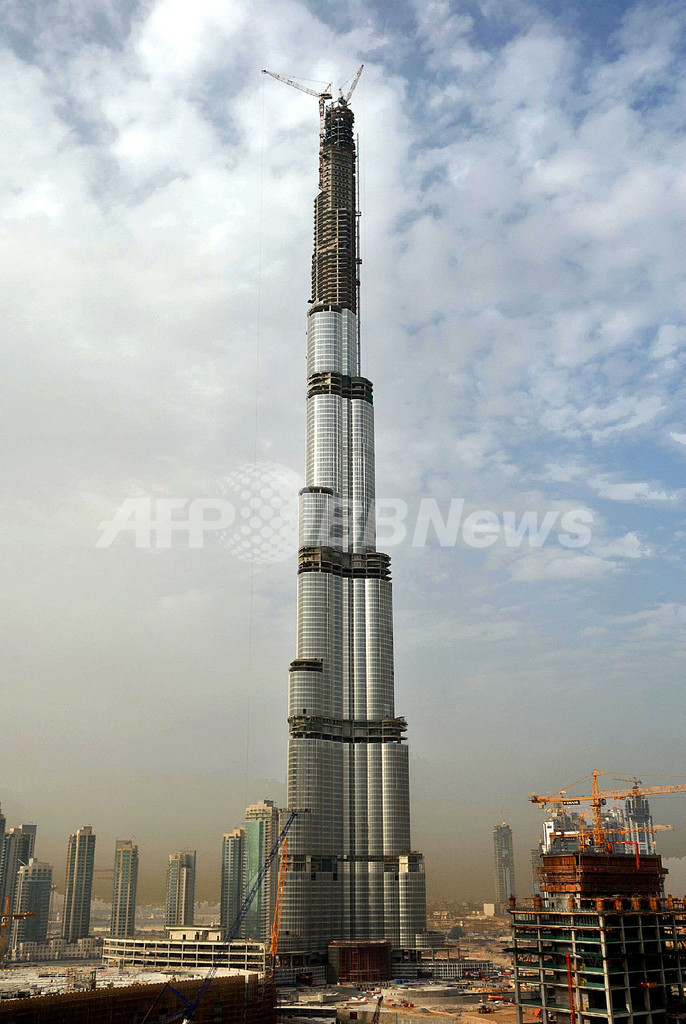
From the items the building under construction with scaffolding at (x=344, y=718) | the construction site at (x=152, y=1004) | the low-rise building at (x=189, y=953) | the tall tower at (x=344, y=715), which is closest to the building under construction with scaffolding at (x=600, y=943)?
the construction site at (x=152, y=1004)

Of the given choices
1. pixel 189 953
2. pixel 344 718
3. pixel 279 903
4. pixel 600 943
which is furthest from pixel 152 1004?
pixel 344 718

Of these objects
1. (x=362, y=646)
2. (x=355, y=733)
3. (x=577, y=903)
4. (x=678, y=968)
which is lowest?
(x=678, y=968)

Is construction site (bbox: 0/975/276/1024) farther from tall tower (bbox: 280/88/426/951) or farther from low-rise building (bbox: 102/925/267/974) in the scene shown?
tall tower (bbox: 280/88/426/951)

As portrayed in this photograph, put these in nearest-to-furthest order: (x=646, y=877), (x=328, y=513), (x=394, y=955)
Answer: (x=646, y=877) < (x=394, y=955) < (x=328, y=513)

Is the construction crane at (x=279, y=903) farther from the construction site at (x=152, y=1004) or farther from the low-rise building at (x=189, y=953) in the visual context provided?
the construction site at (x=152, y=1004)

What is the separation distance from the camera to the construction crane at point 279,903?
146m

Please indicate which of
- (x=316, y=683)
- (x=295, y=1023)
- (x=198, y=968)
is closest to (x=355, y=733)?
(x=316, y=683)

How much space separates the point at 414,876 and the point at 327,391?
316 feet

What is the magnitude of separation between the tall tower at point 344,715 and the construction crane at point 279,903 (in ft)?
3.49

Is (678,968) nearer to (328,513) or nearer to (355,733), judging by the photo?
(355,733)

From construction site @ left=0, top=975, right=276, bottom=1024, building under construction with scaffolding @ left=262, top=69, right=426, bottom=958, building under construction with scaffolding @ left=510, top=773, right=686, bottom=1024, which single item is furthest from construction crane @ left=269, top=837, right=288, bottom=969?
building under construction with scaffolding @ left=510, top=773, right=686, bottom=1024

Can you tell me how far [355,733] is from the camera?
169875 mm

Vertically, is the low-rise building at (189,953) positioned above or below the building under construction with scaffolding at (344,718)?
below

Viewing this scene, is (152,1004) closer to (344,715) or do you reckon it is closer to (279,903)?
(279,903)
